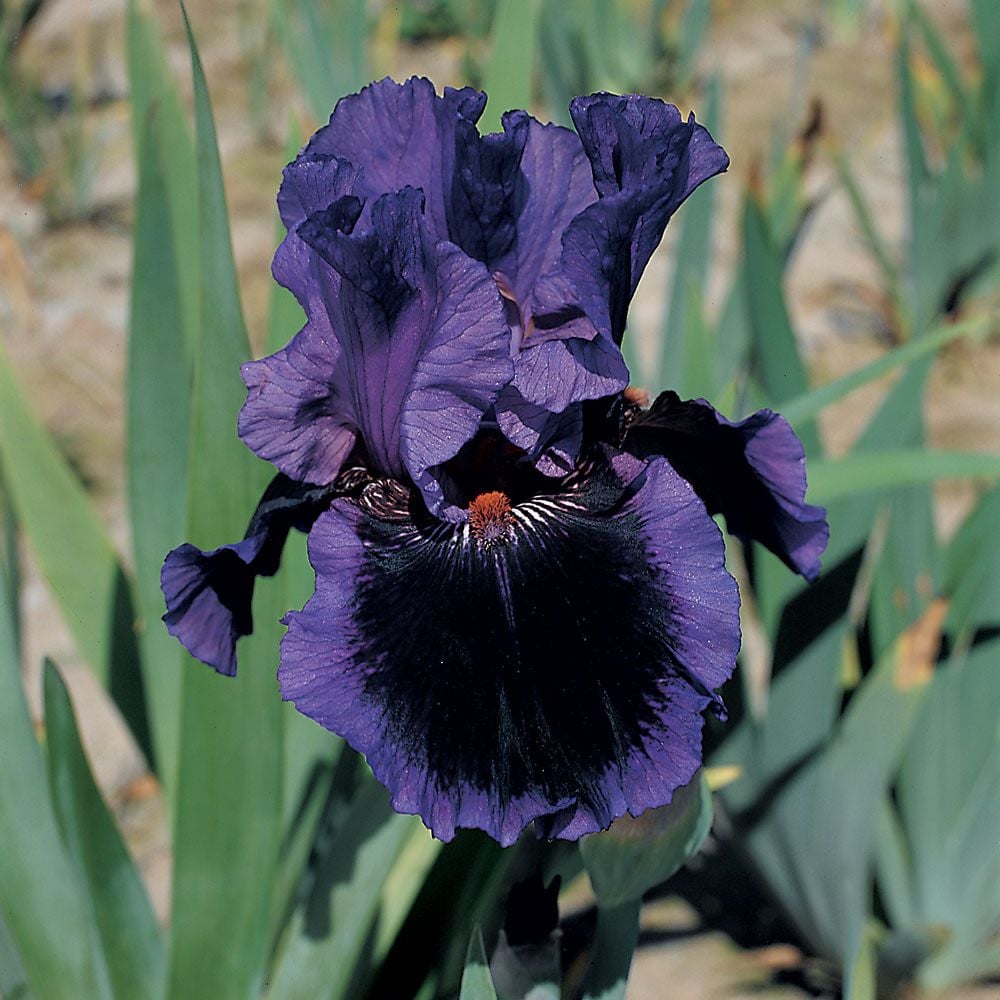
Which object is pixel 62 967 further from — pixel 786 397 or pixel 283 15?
pixel 283 15

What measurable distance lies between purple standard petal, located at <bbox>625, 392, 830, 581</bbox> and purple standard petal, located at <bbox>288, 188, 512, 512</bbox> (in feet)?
0.42

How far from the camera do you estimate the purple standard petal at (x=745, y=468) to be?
73 centimetres

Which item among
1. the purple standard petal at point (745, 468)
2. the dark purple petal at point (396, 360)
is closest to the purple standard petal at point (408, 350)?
the dark purple petal at point (396, 360)

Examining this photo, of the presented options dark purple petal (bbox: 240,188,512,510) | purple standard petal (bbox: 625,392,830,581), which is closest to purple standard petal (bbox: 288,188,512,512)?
dark purple petal (bbox: 240,188,512,510)

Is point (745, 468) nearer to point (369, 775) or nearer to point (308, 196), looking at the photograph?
point (308, 196)

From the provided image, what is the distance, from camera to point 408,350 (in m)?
0.70

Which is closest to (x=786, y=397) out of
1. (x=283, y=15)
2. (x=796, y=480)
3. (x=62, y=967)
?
(x=796, y=480)

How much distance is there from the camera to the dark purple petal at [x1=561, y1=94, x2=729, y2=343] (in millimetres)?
669

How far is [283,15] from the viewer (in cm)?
212

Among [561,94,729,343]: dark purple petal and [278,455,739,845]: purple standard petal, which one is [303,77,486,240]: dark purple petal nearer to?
[561,94,729,343]: dark purple petal

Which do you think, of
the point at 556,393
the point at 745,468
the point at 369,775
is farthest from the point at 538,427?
the point at 369,775

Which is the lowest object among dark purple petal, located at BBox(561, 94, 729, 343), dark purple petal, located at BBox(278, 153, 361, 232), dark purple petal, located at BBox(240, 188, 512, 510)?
dark purple petal, located at BBox(240, 188, 512, 510)

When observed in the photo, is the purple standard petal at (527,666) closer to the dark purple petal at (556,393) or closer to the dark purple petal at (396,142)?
the dark purple petal at (556,393)

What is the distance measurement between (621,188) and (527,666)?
29cm
